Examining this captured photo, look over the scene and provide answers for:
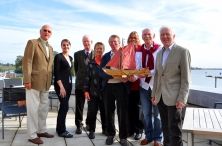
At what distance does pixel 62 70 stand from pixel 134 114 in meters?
1.34

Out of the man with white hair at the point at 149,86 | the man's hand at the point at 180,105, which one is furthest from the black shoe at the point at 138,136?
the man's hand at the point at 180,105

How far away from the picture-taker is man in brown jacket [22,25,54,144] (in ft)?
10.8

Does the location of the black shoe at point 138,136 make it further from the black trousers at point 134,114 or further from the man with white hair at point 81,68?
the man with white hair at point 81,68

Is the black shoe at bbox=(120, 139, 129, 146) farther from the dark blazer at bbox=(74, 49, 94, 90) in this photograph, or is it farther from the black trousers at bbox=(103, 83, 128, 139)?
the dark blazer at bbox=(74, 49, 94, 90)

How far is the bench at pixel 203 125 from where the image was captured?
1.95m

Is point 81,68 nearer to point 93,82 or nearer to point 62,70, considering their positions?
point 62,70

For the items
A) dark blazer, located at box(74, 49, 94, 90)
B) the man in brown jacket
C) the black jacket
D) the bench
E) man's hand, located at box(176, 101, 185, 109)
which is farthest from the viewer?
dark blazer, located at box(74, 49, 94, 90)

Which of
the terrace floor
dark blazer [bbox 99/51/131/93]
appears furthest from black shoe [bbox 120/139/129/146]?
dark blazer [bbox 99/51/131/93]

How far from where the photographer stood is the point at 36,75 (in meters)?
3.36

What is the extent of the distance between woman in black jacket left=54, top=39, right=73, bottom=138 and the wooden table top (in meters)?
1.90

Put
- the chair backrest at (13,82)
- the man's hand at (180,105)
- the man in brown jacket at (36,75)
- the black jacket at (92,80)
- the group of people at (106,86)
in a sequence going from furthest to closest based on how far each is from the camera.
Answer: the chair backrest at (13,82) < the black jacket at (92,80) < the man in brown jacket at (36,75) < the group of people at (106,86) < the man's hand at (180,105)

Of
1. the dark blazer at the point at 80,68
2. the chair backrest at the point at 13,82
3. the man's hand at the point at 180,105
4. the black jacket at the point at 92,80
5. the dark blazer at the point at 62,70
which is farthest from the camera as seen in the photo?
the chair backrest at the point at 13,82

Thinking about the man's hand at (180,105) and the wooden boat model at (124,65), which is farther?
the wooden boat model at (124,65)

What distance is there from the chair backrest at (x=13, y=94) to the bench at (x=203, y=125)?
253 centimetres
